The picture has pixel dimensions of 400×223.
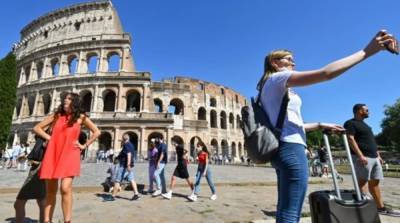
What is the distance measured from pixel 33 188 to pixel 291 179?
347 centimetres

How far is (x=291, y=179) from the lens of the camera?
6.53 feet

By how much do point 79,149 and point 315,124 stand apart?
2.68 meters

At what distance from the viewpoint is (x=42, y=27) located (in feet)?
136

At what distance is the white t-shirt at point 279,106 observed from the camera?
2.04 metres

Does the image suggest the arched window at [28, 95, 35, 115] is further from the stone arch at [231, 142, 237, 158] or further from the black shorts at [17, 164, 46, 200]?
the black shorts at [17, 164, 46, 200]

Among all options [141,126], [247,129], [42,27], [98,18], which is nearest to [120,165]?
[247,129]

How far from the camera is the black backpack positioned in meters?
2.01

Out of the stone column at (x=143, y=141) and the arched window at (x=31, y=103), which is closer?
the stone column at (x=143, y=141)

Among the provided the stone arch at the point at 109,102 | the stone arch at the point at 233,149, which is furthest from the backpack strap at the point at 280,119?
the stone arch at the point at 233,149

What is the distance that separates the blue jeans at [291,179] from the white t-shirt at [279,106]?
0.07m

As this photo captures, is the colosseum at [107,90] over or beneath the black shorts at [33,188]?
over

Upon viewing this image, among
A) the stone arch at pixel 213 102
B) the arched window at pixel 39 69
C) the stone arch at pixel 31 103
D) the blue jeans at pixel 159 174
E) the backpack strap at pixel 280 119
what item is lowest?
the blue jeans at pixel 159 174

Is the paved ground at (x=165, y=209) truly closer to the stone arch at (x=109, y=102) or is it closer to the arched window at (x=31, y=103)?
the stone arch at (x=109, y=102)

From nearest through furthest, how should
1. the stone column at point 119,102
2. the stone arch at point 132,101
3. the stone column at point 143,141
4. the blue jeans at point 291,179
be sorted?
the blue jeans at point 291,179
the stone column at point 143,141
the stone column at point 119,102
the stone arch at point 132,101
